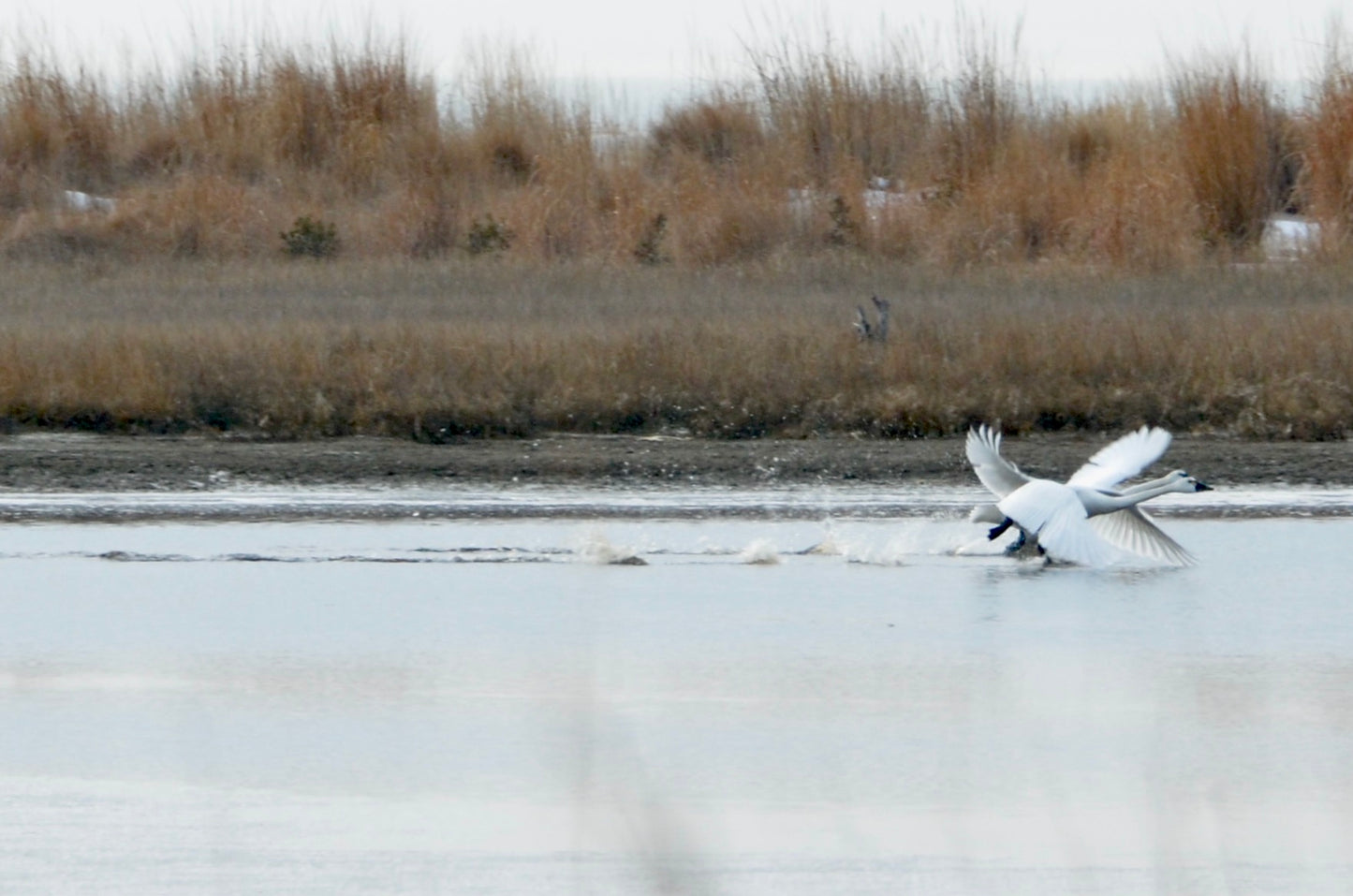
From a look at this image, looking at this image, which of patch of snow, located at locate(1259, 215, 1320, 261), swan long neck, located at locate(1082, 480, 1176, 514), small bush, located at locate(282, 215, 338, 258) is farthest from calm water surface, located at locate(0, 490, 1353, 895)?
small bush, located at locate(282, 215, 338, 258)

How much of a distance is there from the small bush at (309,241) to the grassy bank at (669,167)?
0.08 ft

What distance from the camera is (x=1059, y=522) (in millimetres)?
8242

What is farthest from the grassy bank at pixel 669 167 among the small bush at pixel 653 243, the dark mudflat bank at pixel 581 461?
the dark mudflat bank at pixel 581 461

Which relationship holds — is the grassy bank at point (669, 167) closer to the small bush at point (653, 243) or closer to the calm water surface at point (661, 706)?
the small bush at point (653, 243)

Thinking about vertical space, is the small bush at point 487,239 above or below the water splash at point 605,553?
above

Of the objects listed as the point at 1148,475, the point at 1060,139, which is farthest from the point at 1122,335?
the point at 1060,139

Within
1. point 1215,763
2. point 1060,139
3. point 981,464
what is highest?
point 1060,139

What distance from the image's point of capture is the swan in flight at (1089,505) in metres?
8.23

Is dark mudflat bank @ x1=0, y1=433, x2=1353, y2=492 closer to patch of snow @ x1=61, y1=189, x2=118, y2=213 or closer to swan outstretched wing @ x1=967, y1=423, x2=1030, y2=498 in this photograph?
swan outstretched wing @ x1=967, y1=423, x2=1030, y2=498

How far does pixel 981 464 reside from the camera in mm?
8680

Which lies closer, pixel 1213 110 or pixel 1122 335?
pixel 1122 335

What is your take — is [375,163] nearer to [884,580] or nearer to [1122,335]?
[1122,335]

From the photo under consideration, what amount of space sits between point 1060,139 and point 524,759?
1626 cm

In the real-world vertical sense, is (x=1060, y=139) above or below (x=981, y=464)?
above
